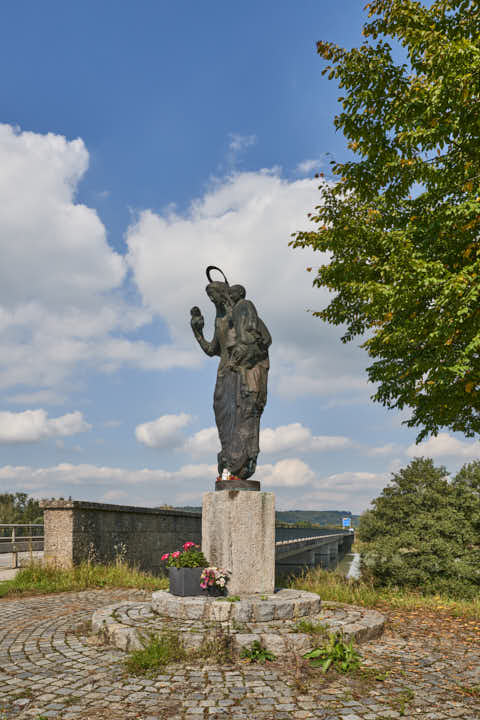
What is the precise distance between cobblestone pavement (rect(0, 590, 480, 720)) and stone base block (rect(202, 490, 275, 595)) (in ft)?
5.45

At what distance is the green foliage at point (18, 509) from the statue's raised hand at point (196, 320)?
19.7 meters

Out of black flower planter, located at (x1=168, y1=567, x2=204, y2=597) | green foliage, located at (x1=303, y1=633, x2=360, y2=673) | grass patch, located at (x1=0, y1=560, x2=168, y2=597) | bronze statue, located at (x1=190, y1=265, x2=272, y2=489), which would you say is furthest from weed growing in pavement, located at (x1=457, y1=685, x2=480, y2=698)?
grass patch, located at (x1=0, y1=560, x2=168, y2=597)

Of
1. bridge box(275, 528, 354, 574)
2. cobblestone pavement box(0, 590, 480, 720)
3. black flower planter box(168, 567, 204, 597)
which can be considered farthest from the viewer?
bridge box(275, 528, 354, 574)

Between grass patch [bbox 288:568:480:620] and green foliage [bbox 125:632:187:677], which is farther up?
green foliage [bbox 125:632:187:677]

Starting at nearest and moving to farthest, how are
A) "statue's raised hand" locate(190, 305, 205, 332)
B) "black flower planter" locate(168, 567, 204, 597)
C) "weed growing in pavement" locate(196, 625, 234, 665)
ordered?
"weed growing in pavement" locate(196, 625, 234, 665) → "black flower planter" locate(168, 567, 204, 597) → "statue's raised hand" locate(190, 305, 205, 332)

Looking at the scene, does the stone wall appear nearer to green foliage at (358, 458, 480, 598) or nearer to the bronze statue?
the bronze statue

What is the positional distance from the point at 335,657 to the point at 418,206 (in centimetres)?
899

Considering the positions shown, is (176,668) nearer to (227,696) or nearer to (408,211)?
(227,696)

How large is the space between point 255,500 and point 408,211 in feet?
25.0

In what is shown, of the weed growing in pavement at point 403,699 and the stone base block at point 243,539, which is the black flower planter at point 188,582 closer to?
the stone base block at point 243,539

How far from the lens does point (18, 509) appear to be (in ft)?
89.9

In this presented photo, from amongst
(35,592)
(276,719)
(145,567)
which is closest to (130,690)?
(276,719)

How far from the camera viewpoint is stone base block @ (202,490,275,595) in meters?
6.65

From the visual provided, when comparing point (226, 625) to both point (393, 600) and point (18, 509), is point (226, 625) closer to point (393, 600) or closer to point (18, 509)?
point (393, 600)
